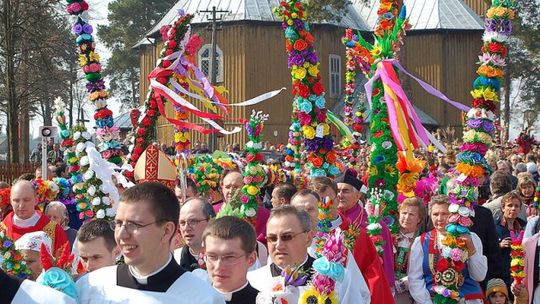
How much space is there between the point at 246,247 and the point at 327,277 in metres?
0.57

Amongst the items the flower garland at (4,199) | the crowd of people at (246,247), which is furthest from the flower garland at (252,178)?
the flower garland at (4,199)

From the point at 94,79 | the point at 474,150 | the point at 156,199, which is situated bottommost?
the point at 156,199

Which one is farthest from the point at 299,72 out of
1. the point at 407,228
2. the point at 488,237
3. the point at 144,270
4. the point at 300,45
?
the point at 144,270

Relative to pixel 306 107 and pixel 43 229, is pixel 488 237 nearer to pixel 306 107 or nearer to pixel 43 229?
pixel 306 107

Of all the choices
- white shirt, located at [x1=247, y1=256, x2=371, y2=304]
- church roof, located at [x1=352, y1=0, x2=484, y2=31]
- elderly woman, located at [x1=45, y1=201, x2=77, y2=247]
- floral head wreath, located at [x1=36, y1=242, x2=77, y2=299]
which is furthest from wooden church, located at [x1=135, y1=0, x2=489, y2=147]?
floral head wreath, located at [x1=36, y1=242, x2=77, y2=299]

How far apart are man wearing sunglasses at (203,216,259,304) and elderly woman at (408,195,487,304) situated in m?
3.31

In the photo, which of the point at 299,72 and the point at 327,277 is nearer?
the point at 327,277

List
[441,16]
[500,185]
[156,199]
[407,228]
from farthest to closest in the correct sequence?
[441,16] → [500,185] → [407,228] → [156,199]

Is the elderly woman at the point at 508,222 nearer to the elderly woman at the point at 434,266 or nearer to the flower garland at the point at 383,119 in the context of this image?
the flower garland at the point at 383,119

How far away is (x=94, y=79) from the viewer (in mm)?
10344

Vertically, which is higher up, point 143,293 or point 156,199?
point 156,199

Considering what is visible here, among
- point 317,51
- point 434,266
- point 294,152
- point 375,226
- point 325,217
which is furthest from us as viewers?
point 317,51

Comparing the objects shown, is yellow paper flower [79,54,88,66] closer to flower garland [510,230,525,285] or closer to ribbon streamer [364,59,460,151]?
ribbon streamer [364,59,460,151]

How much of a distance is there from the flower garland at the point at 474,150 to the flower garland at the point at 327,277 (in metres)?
2.93
